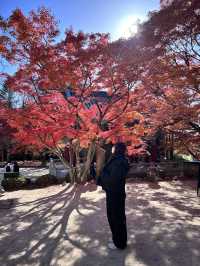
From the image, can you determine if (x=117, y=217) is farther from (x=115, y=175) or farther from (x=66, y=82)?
(x=66, y=82)

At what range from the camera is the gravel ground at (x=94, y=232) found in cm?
368

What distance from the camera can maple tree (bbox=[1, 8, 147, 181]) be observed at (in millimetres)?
8102

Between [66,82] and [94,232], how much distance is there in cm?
515

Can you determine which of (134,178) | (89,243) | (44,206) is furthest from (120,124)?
(89,243)

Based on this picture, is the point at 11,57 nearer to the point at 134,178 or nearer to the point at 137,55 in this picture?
the point at 137,55

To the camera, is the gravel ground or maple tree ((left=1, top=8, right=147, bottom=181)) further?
maple tree ((left=1, top=8, right=147, bottom=181))

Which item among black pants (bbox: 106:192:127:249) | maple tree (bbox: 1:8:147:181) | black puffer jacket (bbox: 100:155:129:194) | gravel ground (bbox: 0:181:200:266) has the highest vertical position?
maple tree (bbox: 1:8:147:181)

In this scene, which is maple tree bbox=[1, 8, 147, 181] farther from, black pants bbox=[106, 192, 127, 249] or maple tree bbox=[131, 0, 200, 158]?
black pants bbox=[106, 192, 127, 249]

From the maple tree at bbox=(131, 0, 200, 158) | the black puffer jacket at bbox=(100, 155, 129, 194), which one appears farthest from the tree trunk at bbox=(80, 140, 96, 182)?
the black puffer jacket at bbox=(100, 155, 129, 194)

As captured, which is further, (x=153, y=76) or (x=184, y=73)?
(x=153, y=76)

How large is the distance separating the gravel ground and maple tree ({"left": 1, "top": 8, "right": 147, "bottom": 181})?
2.27m

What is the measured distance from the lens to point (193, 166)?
13281mm

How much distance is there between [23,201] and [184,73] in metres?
5.94

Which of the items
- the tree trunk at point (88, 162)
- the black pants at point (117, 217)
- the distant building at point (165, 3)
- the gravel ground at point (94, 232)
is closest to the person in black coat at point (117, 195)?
the black pants at point (117, 217)
